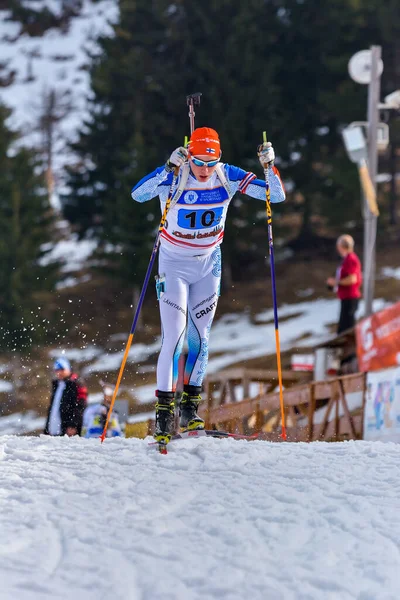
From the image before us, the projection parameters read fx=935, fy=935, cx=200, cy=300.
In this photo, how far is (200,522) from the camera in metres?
5.15

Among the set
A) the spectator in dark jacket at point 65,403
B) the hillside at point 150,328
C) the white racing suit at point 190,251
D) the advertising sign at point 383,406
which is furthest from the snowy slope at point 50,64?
the white racing suit at point 190,251

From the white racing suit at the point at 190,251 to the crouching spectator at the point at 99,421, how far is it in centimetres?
396

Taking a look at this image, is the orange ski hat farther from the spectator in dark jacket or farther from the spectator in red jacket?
the spectator in red jacket

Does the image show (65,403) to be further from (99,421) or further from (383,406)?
(383,406)

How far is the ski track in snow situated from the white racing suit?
2.77 feet

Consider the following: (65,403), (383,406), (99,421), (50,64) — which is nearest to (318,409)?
(383,406)

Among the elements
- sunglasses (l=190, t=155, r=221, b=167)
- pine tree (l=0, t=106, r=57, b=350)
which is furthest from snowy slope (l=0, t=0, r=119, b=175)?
sunglasses (l=190, t=155, r=221, b=167)

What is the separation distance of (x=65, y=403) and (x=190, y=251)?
11.8 feet

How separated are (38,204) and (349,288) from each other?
22803 mm

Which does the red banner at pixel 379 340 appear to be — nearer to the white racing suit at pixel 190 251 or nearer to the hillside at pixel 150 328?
the white racing suit at pixel 190 251

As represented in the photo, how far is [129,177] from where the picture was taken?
1319 inches

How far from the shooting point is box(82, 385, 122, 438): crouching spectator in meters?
11.2

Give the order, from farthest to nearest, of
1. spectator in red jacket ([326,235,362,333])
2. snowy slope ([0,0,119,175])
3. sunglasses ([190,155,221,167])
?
snowy slope ([0,0,119,175])
spectator in red jacket ([326,235,362,333])
sunglasses ([190,155,221,167])

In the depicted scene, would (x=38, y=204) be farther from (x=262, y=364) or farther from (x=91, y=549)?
(x=91, y=549)
